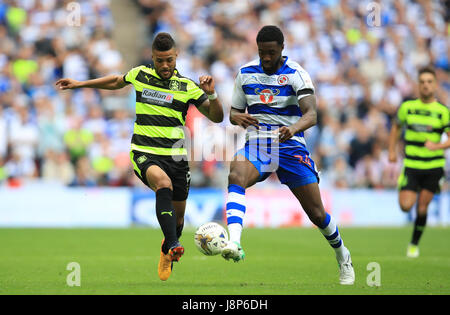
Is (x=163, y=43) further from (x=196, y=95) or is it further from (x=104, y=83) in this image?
(x=104, y=83)

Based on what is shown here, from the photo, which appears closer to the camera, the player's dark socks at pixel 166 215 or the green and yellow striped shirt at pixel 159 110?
the player's dark socks at pixel 166 215

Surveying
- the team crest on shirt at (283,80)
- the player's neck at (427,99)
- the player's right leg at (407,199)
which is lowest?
the player's right leg at (407,199)

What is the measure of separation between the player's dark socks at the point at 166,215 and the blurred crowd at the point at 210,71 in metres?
9.85

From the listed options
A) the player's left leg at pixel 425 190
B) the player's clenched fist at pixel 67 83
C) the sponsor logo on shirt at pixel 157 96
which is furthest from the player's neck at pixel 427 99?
the player's clenched fist at pixel 67 83

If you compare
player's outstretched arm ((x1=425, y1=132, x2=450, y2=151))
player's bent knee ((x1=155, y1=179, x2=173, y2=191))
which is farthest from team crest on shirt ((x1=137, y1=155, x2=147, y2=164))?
player's outstretched arm ((x1=425, y1=132, x2=450, y2=151))

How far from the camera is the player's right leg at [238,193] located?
24.4 ft

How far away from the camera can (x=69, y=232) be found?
16.8 m

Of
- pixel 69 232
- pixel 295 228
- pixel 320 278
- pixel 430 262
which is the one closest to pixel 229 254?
pixel 320 278

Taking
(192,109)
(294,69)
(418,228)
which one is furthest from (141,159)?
(192,109)

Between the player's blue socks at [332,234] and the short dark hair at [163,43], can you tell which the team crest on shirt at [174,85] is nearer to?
the short dark hair at [163,43]

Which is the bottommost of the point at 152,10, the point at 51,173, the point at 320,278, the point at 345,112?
the point at 320,278
